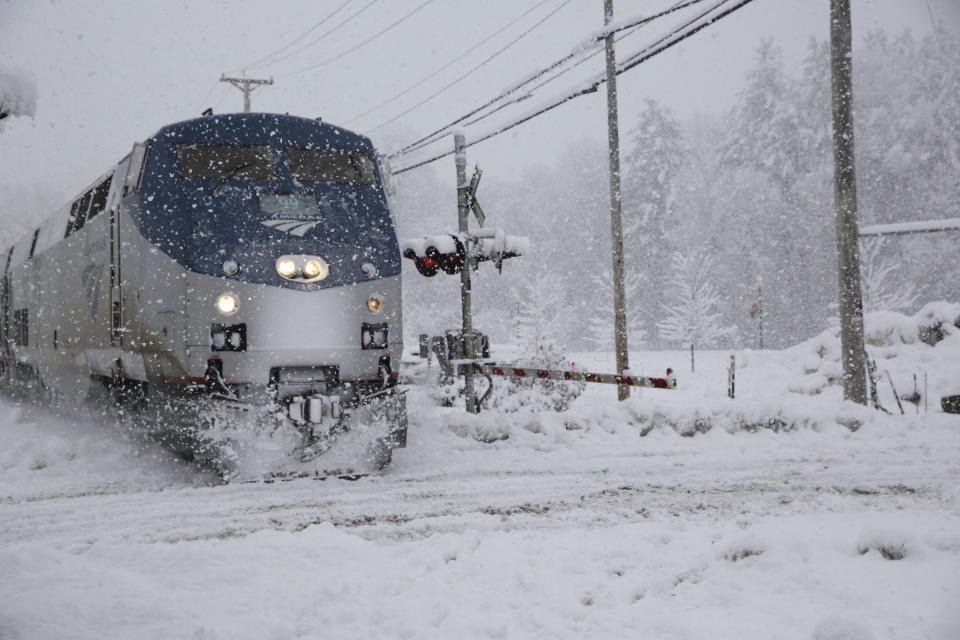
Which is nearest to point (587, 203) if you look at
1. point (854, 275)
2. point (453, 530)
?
point (854, 275)

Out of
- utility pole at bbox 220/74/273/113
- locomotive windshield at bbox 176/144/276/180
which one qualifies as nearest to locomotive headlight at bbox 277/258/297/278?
locomotive windshield at bbox 176/144/276/180

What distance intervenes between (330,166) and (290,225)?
42.3 inches

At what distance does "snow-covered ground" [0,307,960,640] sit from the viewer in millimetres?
3643

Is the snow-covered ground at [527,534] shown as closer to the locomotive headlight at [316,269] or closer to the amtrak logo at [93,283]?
the amtrak logo at [93,283]

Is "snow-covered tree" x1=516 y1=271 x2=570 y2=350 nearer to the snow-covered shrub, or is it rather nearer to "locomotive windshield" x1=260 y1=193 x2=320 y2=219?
the snow-covered shrub

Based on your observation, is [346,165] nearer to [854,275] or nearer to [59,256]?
[59,256]

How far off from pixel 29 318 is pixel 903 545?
538 inches

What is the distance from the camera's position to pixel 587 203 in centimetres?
5162

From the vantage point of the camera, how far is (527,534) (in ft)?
17.1

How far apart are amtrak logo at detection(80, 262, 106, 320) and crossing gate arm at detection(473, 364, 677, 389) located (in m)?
4.87

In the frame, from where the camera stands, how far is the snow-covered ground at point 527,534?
3.64m

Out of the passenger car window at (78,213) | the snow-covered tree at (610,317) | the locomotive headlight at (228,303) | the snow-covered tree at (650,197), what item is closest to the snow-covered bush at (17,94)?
the locomotive headlight at (228,303)

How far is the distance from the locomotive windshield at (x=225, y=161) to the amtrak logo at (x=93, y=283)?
1960mm

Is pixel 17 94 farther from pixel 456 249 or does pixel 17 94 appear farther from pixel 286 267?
pixel 456 249
